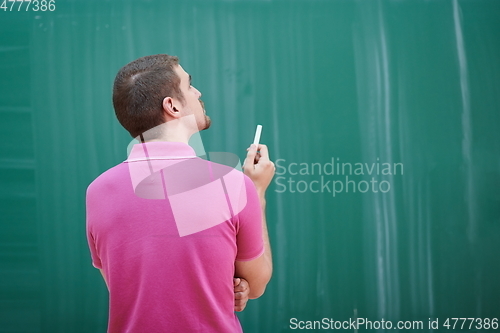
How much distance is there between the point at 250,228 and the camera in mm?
682

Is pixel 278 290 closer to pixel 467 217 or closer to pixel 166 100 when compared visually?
pixel 467 217

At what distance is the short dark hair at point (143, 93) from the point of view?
0.72 metres

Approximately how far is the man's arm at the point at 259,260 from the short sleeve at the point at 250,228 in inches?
0.7

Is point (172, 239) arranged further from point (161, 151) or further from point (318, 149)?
point (318, 149)

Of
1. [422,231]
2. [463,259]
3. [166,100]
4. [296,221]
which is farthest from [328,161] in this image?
[166,100]

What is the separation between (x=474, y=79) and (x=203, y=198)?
1.11 meters

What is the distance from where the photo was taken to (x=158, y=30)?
4.64ft

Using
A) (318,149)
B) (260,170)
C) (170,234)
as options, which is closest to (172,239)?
(170,234)

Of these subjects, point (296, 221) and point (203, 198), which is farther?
point (296, 221)

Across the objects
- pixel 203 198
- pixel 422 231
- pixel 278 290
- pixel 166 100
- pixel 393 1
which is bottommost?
pixel 278 290

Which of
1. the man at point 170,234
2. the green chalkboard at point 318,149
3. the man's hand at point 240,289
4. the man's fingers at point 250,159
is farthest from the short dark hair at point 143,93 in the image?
the green chalkboard at point 318,149

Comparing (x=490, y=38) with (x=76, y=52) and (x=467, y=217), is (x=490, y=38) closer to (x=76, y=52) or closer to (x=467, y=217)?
(x=467, y=217)

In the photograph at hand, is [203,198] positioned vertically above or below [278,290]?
above

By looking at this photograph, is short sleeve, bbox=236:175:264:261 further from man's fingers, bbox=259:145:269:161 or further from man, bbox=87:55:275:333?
man's fingers, bbox=259:145:269:161
